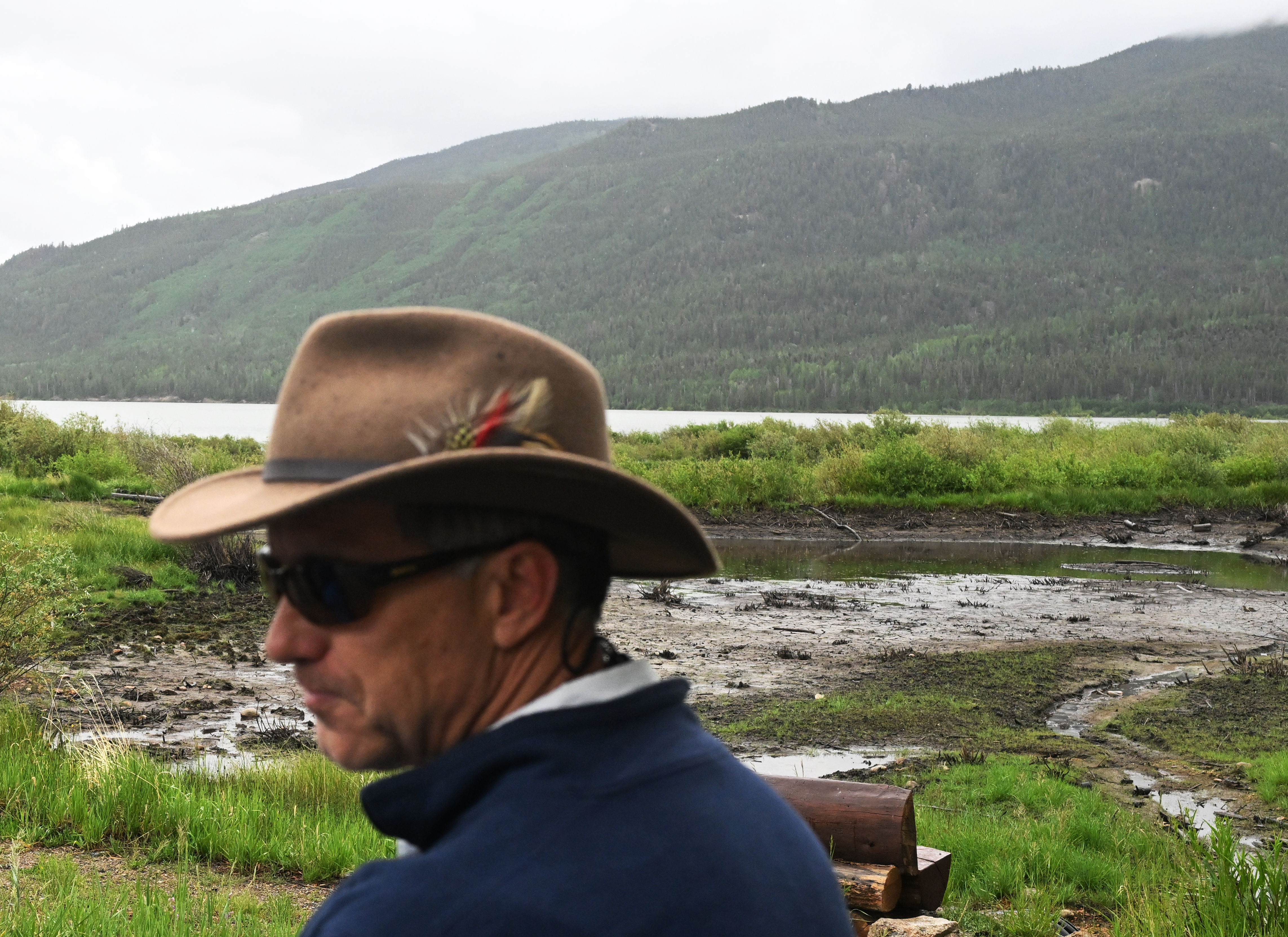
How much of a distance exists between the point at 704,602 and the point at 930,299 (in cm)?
18665

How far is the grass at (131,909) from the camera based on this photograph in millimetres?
4195

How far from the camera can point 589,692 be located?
1.43 meters

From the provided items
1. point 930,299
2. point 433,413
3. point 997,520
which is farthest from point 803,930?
point 930,299

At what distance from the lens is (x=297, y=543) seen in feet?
5.35

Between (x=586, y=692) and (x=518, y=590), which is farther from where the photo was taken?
(x=518, y=590)

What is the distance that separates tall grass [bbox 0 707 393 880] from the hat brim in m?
Answer: 4.06

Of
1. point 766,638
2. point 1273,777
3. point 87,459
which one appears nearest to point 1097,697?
point 1273,777

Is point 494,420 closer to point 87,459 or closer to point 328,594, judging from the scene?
point 328,594

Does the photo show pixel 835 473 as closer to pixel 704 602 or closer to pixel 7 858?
pixel 704 602

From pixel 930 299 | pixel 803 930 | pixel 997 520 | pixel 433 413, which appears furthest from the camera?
pixel 930 299

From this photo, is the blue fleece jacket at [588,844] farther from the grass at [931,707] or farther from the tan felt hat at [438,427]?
the grass at [931,707]

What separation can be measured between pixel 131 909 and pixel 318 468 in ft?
12.3

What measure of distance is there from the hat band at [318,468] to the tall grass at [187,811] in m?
4.19

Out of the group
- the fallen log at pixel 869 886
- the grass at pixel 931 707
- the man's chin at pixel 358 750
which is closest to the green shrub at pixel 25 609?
the grass at pixel 931 707
